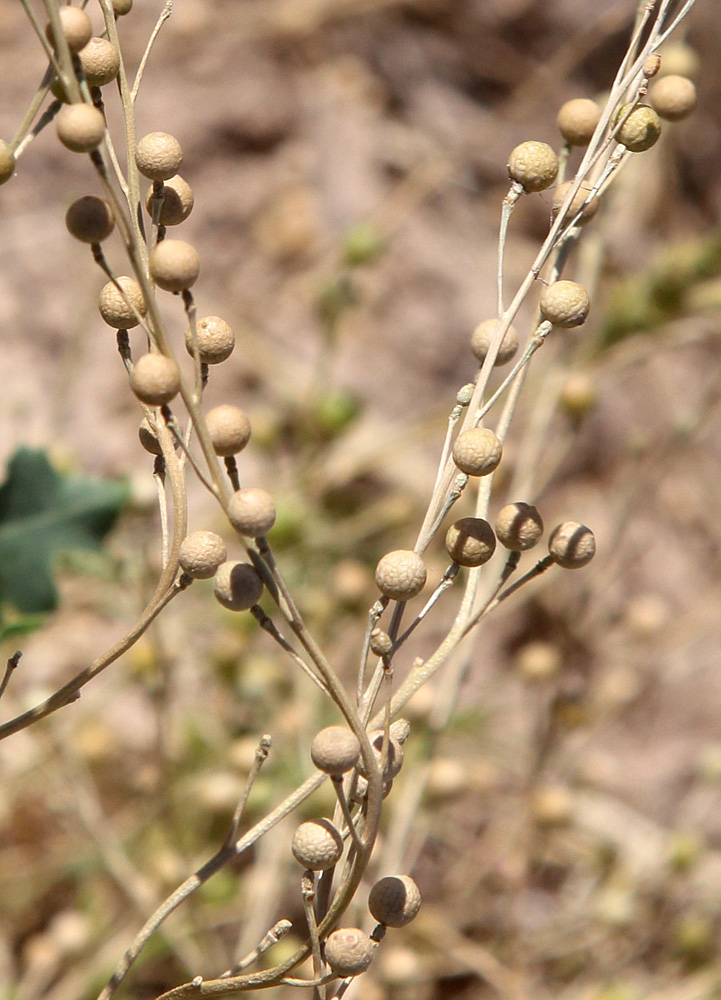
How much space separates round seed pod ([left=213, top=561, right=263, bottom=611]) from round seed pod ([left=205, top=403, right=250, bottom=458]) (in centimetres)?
4

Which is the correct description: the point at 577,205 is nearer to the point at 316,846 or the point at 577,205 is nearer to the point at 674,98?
the point at 674,98

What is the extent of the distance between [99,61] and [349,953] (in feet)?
1.04

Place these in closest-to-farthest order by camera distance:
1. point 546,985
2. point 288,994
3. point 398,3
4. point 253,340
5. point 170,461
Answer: point 170,461 < point 288,994 < point 546,985 < point 253,340 < point 398,3

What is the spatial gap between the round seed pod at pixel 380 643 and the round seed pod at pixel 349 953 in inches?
3.9

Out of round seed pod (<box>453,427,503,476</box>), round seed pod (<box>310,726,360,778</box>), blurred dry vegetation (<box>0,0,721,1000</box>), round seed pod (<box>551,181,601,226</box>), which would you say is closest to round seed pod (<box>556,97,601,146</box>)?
round seed pod (<box>551,181,601,226</box>)

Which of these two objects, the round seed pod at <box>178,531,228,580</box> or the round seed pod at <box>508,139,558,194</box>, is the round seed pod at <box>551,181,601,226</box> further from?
the round seed pod at <box>178,531,228,580</box>

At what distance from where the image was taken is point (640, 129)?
14.9 inches

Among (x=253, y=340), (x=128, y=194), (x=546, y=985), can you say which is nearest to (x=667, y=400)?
(x=253, y=340)

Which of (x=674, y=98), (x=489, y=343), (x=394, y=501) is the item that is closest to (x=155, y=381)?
(x=489, y=343)

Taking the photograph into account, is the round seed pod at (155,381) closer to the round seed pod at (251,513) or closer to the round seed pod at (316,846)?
the round seed pod at (251,513)

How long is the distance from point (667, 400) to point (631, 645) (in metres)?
0.49

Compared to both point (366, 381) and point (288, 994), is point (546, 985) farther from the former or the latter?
point (366, 381)

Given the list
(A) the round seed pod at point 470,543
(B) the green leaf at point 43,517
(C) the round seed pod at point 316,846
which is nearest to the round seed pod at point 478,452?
(A) the round seed pod at point 470,543

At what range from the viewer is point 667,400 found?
4.78 feet
